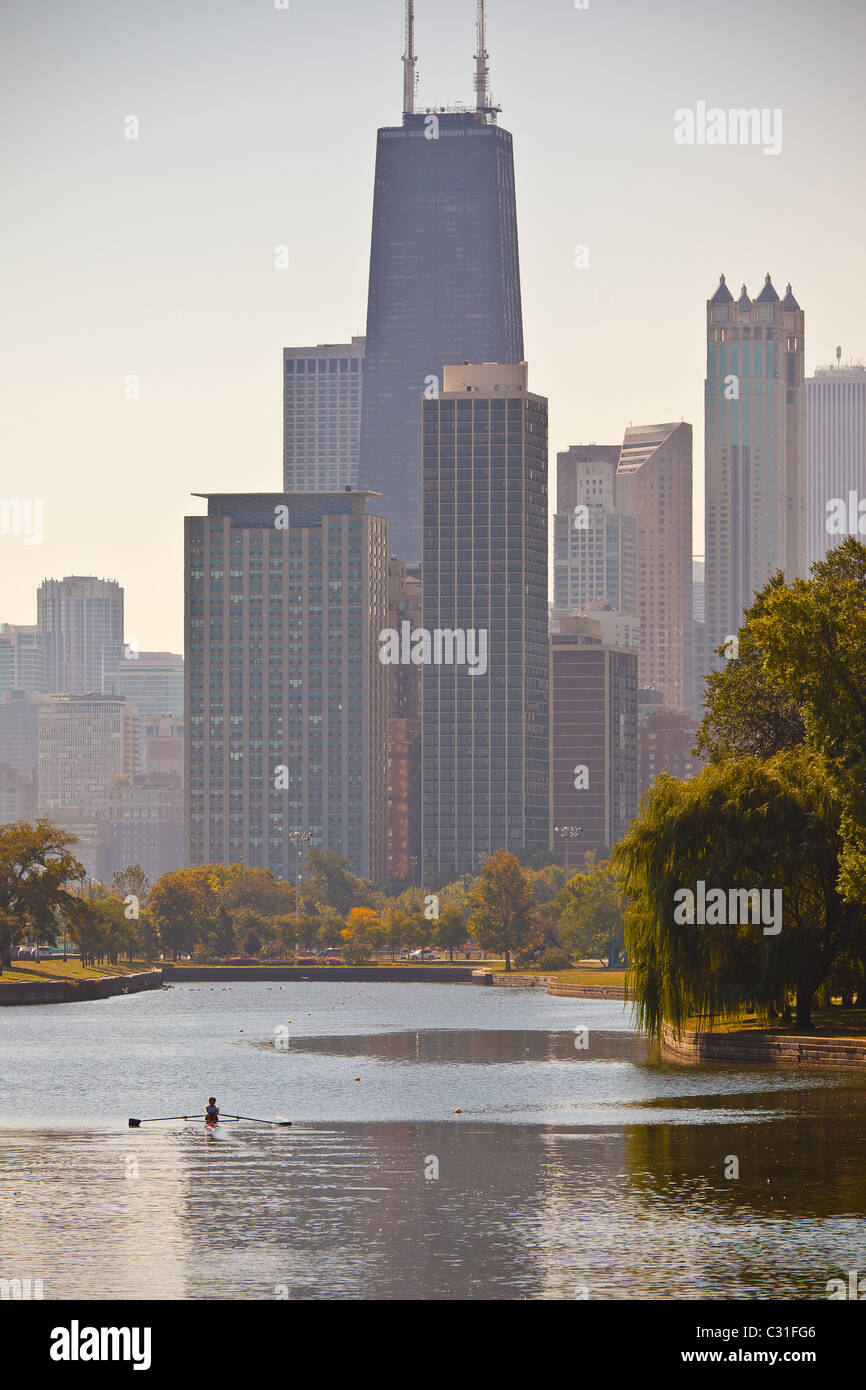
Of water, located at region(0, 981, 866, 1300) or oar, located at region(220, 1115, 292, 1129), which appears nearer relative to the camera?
water, located at region(0, 981, 866, 1300)

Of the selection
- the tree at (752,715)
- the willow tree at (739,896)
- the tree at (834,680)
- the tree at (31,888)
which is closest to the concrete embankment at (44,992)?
the tree at (31,888)

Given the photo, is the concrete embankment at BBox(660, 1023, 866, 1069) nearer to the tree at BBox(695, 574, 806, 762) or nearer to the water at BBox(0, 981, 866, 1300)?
the water at BBox(0, 981, 866, 1300)

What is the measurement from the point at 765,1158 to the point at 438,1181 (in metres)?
9.66

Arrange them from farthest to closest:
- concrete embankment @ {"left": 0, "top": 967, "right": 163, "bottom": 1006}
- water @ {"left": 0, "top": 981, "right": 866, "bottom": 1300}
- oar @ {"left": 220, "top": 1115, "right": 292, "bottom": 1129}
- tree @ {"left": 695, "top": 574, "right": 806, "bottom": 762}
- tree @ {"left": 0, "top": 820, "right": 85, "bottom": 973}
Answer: tree @ {"left": 0, "top": 820, "right": 85, "bottom": 973} → concrete embankment @ {"left": 0, "top": 967, "right": 163, "bottom": 1006} → tree @ {"left": 695, "top": 574, "right": 806, "bottom": 762} → oar @ {"left": 220, "top": 1115, "right": 292, "bottom": 1129} → water @ {"left": 0, "top": 981, "right": 866, "bottom": 1300}

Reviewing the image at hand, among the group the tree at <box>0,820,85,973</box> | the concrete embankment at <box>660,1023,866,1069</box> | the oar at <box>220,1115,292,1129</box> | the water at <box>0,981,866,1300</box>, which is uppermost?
the tree at <box>0,820,85,973</box>

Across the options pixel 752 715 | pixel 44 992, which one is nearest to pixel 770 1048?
pixel 752 715

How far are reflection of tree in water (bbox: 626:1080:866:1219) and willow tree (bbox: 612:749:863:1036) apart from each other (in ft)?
35.1

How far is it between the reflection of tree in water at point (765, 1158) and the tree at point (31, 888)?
404 feet

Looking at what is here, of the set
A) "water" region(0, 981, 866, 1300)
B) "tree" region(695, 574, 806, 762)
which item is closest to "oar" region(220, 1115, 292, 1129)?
"water" region(0, 981, 866, 1300)

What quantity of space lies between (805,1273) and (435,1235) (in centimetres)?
923

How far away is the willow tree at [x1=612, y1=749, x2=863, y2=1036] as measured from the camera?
88.3 metres

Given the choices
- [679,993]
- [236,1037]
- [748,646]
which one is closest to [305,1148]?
[679,993]
